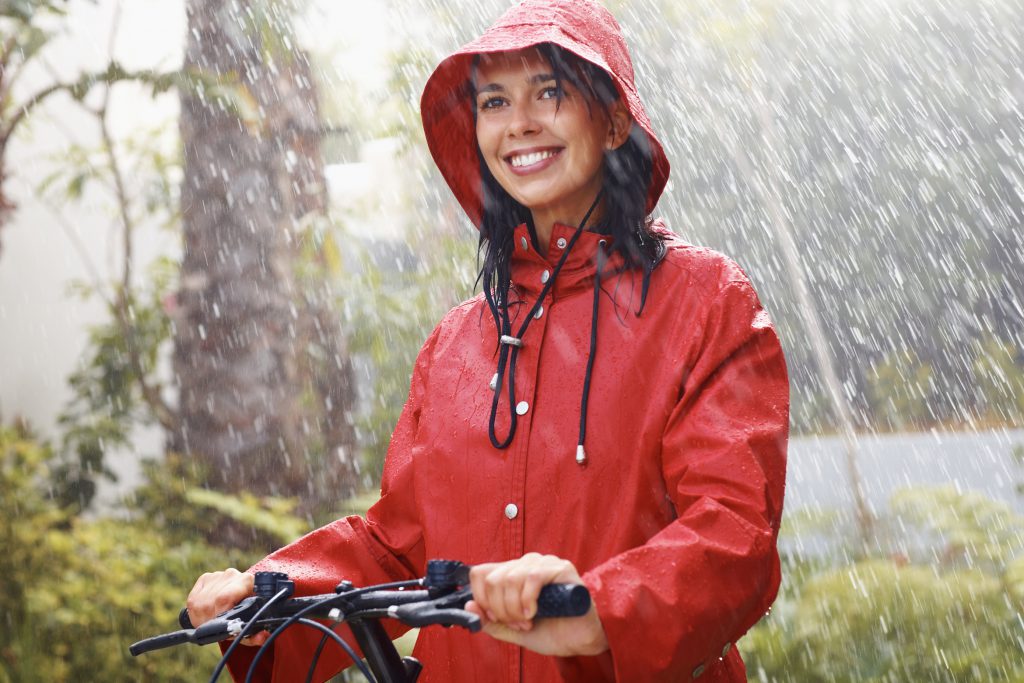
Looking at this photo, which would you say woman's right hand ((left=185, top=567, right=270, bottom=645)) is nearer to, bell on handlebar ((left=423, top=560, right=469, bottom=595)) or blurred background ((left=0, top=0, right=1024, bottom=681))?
bell on handlebar ((left=423, top=560, right=469, bottom=595))

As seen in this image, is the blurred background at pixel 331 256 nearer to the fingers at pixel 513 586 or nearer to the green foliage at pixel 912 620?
the green foliage at pixel 912 620

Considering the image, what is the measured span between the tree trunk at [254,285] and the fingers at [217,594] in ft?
13.0

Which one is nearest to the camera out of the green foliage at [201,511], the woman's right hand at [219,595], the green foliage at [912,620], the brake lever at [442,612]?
the brake lever at [442,612]

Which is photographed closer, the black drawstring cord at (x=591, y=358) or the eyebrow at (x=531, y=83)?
the black drawstring cord at (x=591, y=358)

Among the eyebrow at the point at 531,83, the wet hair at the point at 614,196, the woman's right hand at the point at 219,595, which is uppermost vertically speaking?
the eyebrow at the point at 531,83

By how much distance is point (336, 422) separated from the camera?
5723 mm

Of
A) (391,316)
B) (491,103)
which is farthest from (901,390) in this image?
(491,103)

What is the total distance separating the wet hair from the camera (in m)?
1.85

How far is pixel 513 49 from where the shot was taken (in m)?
1.86

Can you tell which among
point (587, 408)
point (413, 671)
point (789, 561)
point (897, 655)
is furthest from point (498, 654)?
point (789, 561)

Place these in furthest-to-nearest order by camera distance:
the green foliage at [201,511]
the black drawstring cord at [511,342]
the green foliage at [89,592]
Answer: the green foliage at [201,511]
the green foliage at [89,592]
the black drawstring cord at [511,342]

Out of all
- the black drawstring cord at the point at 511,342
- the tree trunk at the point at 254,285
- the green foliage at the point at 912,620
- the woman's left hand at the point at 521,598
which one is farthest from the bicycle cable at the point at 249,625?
the tree trunk at the point at 254,285

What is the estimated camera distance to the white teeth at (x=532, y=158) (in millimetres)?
1896

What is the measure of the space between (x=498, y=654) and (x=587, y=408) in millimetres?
455
